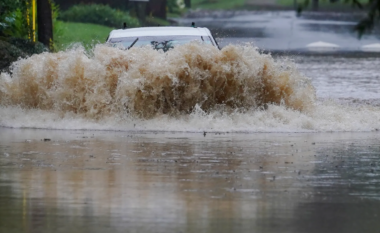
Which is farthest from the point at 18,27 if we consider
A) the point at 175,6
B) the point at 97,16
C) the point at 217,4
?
the point at 217,4

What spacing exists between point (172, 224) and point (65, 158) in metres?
3.85

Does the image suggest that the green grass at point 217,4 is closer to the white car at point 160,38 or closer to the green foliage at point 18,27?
the green foliage at point 18,27

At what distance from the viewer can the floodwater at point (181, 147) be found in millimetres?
7820

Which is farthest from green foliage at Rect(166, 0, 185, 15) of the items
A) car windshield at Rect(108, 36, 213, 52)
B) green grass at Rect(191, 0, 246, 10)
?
car windshield at Rect(108, 36, 213, 52)

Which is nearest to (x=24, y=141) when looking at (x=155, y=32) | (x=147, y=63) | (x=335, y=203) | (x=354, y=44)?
(x=147, y=63)

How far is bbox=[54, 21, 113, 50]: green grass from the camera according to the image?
3222 centimetres

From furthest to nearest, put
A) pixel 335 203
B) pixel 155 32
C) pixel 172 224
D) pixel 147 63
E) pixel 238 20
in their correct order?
pixel 238 20 → pixel 155 32 → pixel 147 63 → pixel 335 203 → pixel 172 224

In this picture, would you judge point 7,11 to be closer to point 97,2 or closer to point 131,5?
point 97,2

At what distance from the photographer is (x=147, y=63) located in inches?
587

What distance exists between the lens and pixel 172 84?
48.4ft

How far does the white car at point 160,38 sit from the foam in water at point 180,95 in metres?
0.80

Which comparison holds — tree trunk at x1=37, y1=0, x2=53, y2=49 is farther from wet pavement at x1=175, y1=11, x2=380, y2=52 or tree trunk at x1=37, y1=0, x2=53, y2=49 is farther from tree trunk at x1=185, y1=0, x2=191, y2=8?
tree trunk at x1=185, y1=0, x2=191, y2=8

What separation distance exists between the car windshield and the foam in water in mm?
748

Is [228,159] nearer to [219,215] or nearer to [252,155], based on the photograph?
[252,155]
